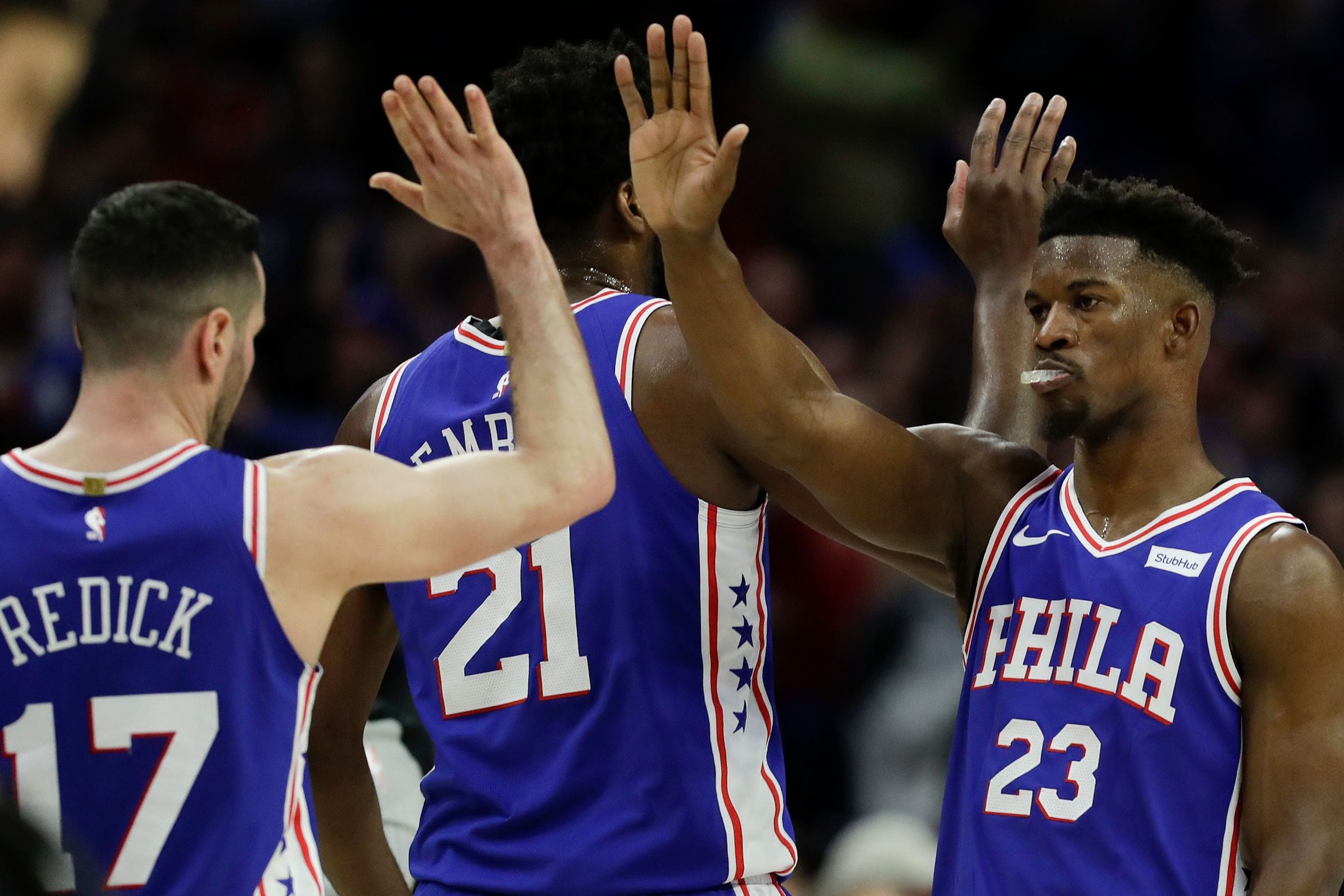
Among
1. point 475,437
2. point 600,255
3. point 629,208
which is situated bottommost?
point 475,437

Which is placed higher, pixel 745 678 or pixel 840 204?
pixel 840 204

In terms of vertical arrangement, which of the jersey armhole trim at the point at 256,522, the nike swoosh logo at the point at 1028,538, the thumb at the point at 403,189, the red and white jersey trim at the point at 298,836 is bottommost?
the red and white jersey trim at the point at 298,836

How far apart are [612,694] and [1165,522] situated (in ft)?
4.37

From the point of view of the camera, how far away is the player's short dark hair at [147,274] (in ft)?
10.8

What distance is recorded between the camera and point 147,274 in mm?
3283

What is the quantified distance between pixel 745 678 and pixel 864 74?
7757 millimetres

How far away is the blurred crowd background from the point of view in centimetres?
851

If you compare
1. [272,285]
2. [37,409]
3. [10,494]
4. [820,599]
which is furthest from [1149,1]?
[10,494]

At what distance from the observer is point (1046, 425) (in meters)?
4.20

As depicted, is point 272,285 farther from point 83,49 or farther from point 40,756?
point 40,756

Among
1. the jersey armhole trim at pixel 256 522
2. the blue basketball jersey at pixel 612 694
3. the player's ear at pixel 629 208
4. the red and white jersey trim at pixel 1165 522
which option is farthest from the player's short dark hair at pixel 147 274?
the red and white jersey trim at pixel 1165 522

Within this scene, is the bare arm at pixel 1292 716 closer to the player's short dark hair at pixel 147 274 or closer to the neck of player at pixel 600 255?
the neck of player at pixel 600 255

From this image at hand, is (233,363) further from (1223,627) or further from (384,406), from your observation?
(1223,627)

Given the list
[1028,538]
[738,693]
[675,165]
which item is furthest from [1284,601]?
[675,165]
